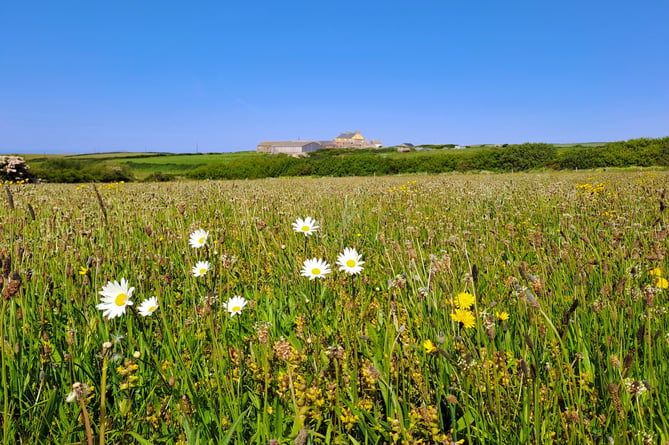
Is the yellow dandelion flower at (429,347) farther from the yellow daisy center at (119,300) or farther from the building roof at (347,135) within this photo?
the building roof at (347,135)

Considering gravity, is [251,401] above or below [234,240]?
below

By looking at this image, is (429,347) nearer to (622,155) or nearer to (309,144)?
(622,155)

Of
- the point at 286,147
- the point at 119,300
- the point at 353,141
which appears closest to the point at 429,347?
the point at 119,300

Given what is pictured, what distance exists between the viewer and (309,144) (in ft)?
358

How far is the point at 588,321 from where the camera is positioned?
1.87 metres

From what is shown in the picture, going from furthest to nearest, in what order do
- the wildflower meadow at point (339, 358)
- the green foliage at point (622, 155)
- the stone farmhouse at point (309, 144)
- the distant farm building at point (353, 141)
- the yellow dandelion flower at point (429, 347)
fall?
the distant farm building at point (353, 141)
the stone farmhouse at point (309, 144)
the green foliage at point (622, 155)
the yellow dandelion flower at point (429, 347)
the wildflower meadow at point (339, 358)

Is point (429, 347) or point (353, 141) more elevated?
point (353, 141)

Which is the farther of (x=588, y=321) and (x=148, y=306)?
(x=588, y=321)

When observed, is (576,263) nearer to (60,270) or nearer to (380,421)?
(380,421)

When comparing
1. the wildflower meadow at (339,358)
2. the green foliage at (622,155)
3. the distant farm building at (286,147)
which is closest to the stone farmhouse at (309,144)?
the distant farm building at (286,147)

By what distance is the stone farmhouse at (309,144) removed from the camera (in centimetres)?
10700

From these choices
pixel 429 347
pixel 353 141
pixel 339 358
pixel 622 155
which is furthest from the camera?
pixel 353 141

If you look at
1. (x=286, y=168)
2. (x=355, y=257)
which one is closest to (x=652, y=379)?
(x=355, y=257)

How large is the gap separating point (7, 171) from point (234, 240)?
1761cm
